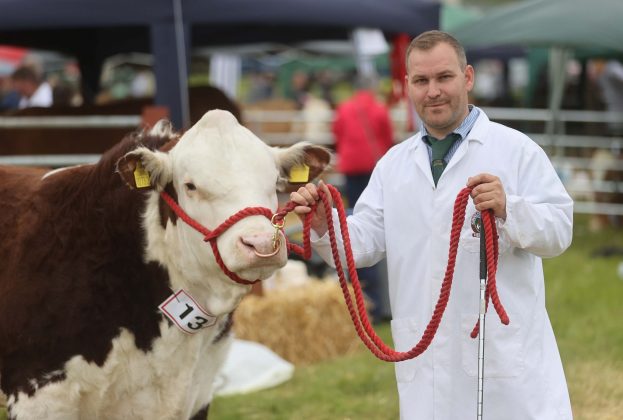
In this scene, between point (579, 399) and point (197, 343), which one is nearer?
point (197, 343)

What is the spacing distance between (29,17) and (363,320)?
4758 millimetres

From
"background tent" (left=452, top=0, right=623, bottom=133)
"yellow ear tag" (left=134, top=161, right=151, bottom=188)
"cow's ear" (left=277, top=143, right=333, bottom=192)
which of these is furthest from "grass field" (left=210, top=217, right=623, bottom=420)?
"background tent" (left=452, top=0, right=623, bottom=133)

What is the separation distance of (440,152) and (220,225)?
2.72 ft

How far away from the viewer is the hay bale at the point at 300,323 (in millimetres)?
7727

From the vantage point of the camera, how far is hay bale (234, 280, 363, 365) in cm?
773

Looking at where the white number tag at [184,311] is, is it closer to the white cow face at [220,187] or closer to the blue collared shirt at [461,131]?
the white cow face at [220,187]

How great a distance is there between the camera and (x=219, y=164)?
3789mm

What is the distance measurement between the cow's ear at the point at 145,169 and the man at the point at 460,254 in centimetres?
60

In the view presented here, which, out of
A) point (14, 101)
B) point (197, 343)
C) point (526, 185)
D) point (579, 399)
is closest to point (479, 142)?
point (526, 185)

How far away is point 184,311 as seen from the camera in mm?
4012

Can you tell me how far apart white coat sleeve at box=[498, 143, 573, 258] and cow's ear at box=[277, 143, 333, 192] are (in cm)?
88

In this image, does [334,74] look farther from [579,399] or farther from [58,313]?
[58,313]

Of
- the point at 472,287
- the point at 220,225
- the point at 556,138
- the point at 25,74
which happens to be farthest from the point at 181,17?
the point at 556,138

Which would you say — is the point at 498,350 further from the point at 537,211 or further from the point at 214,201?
the point at 214,201
